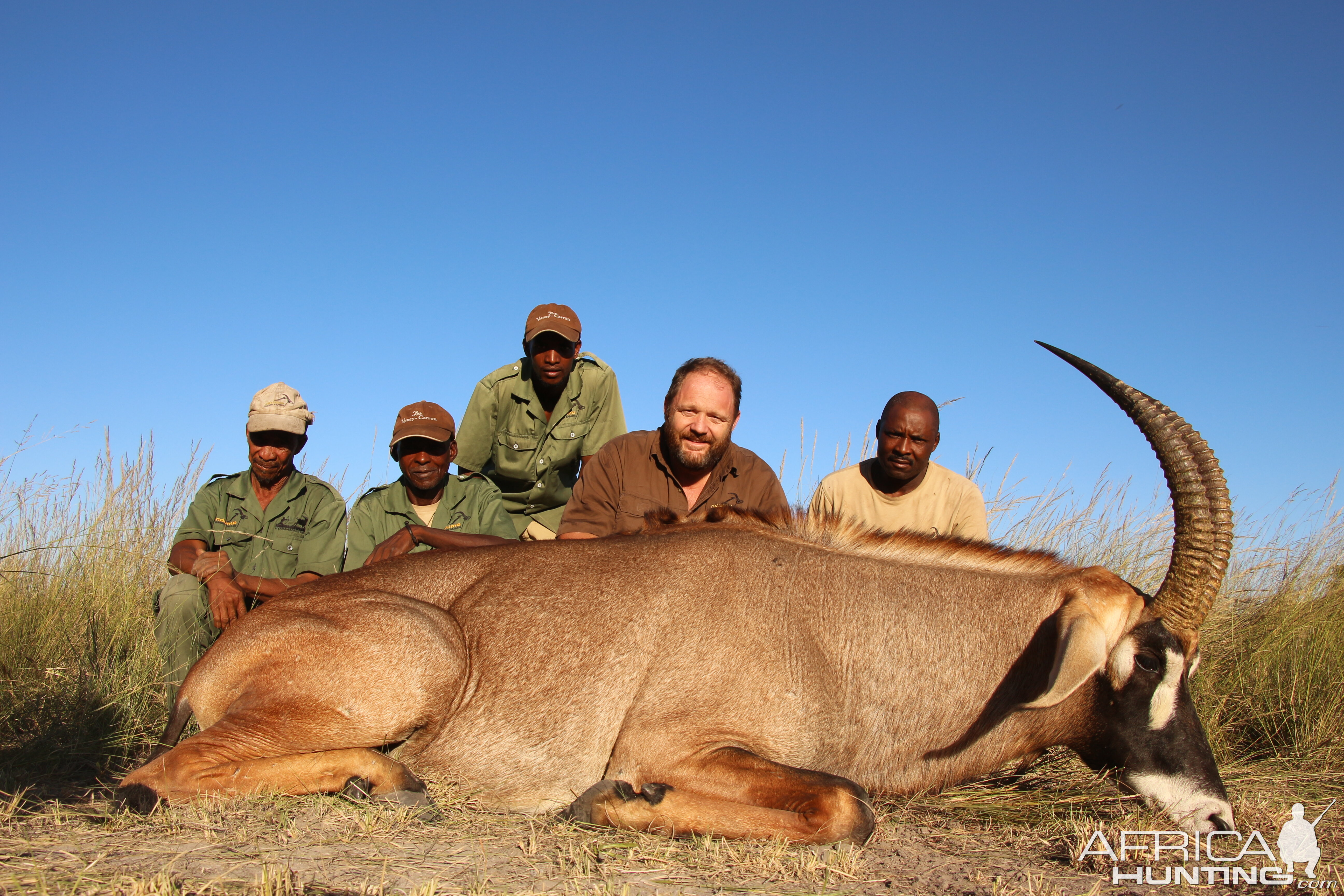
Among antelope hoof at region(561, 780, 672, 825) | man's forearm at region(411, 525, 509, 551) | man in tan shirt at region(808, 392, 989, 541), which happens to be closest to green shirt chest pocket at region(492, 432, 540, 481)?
man's forearm at region(411, 525, 509, 551)

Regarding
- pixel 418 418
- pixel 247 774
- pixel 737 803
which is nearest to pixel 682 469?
pixel 418 418

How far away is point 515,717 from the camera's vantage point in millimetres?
4586

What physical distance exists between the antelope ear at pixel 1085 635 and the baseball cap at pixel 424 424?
472cm

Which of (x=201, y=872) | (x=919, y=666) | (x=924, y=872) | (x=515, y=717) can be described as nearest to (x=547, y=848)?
(x=515, y=717)

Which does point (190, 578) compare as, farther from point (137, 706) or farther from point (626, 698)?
point (626, 698)

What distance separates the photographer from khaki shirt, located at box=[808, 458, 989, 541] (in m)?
7.81

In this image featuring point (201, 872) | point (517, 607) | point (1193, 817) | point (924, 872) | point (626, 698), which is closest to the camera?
point (201, 872)

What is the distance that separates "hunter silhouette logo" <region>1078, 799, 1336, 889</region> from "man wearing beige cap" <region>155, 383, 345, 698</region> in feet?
18.3

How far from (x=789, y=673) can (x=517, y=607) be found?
146cm

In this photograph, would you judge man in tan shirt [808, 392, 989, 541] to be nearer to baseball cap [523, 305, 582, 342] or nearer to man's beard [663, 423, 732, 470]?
man's beard [663, 423, 732, 470]

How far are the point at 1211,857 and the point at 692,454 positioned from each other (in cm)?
388

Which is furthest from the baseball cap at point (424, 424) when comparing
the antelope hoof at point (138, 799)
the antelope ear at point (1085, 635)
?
the antelope ear at point (1085, 635)

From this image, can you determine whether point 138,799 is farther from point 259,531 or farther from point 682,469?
point 682,469

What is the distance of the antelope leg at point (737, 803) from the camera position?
396 centimetres
